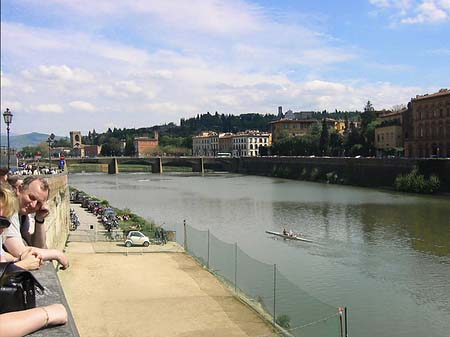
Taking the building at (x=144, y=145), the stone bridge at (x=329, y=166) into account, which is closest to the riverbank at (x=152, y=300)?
the stone bridge at (x=329, y=166)

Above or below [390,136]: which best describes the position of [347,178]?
below

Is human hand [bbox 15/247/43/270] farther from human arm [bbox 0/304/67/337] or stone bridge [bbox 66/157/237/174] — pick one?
stone bridge [bbox 66/157/237/174]

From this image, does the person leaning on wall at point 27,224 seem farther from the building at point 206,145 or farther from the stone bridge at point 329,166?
the building at point 206,145

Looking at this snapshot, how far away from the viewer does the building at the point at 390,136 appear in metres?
82.8

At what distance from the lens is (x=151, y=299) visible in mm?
16797

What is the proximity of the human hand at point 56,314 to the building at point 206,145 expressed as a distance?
155 metres

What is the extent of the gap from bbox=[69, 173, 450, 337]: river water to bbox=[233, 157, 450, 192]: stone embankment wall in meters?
4.75

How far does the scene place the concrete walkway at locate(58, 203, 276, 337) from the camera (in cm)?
1391

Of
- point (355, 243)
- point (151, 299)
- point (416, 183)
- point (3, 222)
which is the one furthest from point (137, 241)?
point (416, 183)

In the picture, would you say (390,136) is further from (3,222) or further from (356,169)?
(3,222)

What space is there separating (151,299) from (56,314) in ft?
46.7

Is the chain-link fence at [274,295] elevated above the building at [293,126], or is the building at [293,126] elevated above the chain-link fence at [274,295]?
the building at [293,126]

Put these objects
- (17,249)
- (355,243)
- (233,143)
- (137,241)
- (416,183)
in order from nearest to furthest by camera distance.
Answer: (17,249) < (137,241) < (355,243) < (416,183) < (233,143)

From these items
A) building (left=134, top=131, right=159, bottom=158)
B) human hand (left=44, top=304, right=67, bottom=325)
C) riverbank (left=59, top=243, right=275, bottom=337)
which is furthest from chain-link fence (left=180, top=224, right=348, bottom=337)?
building (left=134, top=131, right=159, bottom=158)
